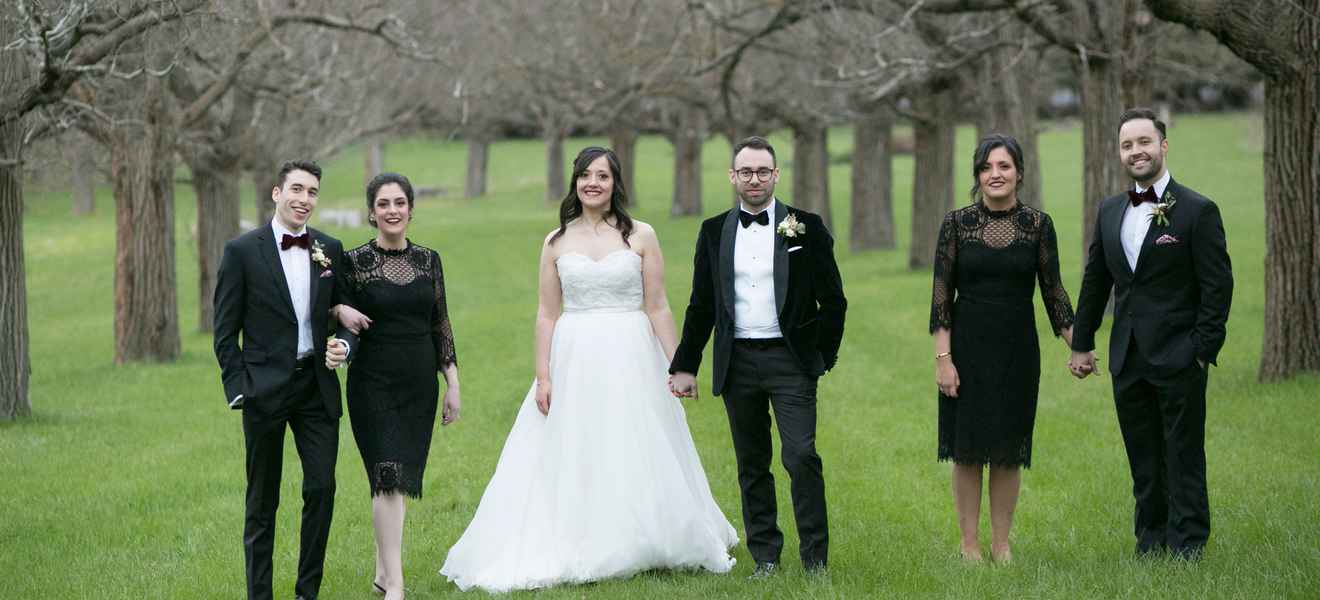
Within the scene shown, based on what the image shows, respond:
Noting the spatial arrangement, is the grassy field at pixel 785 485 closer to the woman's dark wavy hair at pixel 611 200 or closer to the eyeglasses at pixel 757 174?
the woman's dark wavy hair at pixel 611 200

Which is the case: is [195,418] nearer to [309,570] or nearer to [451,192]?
[309,570]

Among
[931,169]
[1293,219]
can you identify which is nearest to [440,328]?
[1293,219]

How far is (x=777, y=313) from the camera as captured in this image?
744 cm

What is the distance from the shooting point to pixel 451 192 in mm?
70812

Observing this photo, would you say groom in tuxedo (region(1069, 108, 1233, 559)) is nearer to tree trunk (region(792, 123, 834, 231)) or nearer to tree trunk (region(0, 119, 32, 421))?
tree trunk (region(0, 119, 32, 421))

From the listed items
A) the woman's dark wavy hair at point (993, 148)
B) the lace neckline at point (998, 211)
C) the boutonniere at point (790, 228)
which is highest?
the woman's dark wavy hair at point (993, 148)

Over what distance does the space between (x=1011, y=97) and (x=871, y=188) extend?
37.8 feet

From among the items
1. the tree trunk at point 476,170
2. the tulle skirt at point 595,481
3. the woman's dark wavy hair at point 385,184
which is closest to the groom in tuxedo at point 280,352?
the woman's dark wavy hair at point 385,184

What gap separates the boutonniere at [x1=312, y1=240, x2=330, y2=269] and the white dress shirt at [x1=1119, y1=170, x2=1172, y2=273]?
151 inches

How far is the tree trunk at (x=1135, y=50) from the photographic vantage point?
54.9 feet

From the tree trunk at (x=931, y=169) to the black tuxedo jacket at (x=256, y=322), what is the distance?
22.3 m

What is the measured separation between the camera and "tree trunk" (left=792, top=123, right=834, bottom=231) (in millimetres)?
33625

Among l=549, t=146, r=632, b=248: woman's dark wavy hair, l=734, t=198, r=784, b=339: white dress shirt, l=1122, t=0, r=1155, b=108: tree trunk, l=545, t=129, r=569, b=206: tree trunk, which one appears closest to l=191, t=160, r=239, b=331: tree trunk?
l=1122, t=0, r=1155, b=108: tree trunk

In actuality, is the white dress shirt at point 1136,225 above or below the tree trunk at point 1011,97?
below
